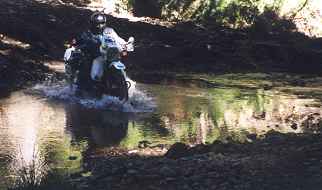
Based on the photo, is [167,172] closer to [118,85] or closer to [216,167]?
[216,167]

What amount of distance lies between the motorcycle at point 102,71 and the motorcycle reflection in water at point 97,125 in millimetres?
586

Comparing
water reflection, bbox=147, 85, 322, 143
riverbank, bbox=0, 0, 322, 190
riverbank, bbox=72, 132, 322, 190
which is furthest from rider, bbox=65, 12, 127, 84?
riverbank, bbox=72, 132, 322, 190

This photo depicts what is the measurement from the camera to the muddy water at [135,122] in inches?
390

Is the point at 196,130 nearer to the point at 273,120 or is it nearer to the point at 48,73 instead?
the point at 273,120

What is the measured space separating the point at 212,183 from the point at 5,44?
525 inches

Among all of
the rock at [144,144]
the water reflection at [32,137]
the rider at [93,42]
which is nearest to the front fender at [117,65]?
the rider at [93,42]

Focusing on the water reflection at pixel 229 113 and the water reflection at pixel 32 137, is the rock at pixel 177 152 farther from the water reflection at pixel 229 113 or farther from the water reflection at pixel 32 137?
the water reflection at pixel 229 113

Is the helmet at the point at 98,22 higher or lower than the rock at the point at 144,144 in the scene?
higher

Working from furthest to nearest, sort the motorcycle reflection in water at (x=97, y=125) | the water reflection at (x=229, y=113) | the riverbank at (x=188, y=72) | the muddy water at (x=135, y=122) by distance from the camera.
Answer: the water reflection at (x=229, y=113)
the motorcycle reflection in water at (x=97, y=125)
the muddy water at (x=135, y=122)
the riverbank at (x=188, y=72)

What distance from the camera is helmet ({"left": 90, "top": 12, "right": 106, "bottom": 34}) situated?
14383 mm

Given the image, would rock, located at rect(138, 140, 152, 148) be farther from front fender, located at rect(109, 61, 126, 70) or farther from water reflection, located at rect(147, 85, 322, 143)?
front fender, located at rect(109, 61, 126, 70)

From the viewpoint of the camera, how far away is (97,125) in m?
12.1

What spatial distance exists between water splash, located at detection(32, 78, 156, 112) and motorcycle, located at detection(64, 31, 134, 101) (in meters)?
0.13

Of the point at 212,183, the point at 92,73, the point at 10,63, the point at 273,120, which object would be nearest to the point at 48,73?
the point at 10,63
